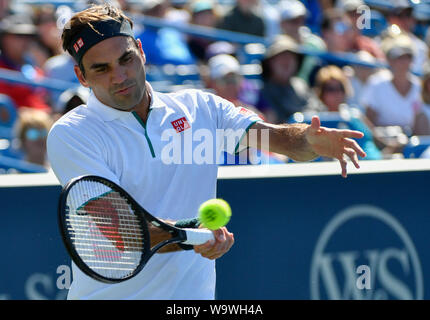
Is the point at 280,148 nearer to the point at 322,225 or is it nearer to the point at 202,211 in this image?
the point at 202,211

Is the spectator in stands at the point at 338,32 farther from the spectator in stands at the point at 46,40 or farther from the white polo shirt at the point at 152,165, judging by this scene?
the white polo shirt at the point at 152,165

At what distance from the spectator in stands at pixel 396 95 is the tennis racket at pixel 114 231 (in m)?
5.18

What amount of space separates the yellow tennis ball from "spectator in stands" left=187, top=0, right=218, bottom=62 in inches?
247

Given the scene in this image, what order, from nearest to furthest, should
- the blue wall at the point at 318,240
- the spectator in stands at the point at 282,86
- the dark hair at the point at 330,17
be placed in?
the blue wall at the point at 318,240 → the spectator in stands at the point at 282,86 → the dark hair at the point at 330,17

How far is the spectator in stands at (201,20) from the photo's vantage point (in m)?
9.00

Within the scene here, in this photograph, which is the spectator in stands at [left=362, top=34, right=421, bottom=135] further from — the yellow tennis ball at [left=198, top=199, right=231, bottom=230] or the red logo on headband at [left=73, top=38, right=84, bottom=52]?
the yellow tennis ball at [left=198, top=199, right=231, bottom=230]

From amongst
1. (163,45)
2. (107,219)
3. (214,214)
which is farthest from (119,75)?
(163,45)

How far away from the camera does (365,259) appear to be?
512 cm

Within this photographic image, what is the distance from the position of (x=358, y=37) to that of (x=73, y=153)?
7.18 m

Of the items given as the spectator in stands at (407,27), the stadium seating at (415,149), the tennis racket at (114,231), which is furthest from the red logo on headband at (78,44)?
the spectator in stands at (407,27)

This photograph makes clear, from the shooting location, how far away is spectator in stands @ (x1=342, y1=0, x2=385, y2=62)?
31.5ft

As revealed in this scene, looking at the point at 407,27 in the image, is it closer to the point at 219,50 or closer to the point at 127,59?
the point at 219,50

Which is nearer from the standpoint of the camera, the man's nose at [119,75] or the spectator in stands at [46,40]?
the man's nose at [119,75]

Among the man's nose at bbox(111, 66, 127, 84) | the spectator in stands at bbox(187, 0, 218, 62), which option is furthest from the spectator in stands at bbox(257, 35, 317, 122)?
the man's nose at bbox(111, 66, 127, 84)
